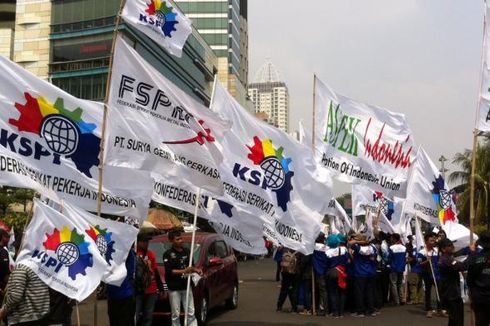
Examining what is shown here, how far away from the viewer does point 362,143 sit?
1184cm

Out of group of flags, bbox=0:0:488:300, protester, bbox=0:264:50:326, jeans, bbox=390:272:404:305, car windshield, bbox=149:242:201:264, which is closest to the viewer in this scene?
protester, bbox=0:264:50:326

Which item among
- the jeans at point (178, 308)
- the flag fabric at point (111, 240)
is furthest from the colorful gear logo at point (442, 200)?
the flag fabric at point (111, 240)

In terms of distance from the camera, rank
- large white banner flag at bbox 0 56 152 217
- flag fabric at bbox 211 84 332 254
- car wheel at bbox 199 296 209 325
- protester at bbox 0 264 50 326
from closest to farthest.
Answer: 1. protester at bbox 0 264 50 326
2. large white banner flag at bbox 0 56 152 217
3. flag fabric at bbox 211 84 332 254
4. car wheel at bbox 199 296 209 325

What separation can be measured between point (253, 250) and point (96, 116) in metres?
2.99

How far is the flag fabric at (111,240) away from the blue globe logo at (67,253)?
269 mm

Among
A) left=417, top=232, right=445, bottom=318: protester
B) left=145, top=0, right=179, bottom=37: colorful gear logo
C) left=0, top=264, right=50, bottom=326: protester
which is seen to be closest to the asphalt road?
left=417, top=232, right=445, bottom=318: protester

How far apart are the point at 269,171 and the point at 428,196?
4741 mm

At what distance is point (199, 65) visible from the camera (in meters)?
67.4

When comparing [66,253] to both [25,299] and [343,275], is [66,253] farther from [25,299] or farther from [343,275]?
[343,275]

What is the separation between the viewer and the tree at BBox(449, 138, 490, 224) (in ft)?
143

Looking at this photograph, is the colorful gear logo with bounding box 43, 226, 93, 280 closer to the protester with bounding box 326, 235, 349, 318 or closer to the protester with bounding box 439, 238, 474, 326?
the protester with bounding box 439, 238, 474, 326

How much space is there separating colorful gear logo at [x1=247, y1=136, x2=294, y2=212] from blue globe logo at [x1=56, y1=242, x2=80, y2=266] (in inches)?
143

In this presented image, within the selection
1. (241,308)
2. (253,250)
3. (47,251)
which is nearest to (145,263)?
(253,250)

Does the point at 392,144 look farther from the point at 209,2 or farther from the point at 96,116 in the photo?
the point at 209,2
